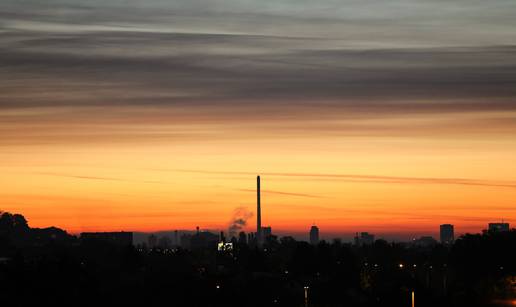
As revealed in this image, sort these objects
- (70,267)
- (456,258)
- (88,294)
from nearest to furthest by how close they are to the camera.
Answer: (88,294), (70,267), (456,258)

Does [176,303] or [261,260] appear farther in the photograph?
[261,260]

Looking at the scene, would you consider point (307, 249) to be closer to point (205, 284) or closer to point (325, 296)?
point (325, 296)

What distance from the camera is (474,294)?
127750mm

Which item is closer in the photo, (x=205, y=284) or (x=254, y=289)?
(x=205, y=284)

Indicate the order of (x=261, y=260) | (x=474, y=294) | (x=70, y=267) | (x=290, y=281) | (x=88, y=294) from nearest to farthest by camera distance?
(x=88, y=294), (x=70, y=267), (x=474, y=294), (x=290, y=281), (x=261, y=260)

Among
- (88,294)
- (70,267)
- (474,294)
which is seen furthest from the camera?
(474,294)

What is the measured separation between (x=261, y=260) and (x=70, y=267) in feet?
244

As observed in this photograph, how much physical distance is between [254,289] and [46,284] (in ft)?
91.0

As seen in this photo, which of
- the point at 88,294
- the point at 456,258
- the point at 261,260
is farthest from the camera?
the point at 456,258

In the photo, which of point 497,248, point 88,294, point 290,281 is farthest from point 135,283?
point 497,248

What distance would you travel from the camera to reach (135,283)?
116562 millimetres

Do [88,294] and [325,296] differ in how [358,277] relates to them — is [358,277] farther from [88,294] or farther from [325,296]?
[88,294]

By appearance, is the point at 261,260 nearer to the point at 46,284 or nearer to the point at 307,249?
the point at 307,249

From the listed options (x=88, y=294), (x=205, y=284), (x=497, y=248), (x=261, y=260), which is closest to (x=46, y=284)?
(x=88, y=294)
